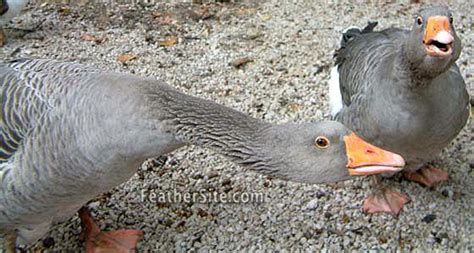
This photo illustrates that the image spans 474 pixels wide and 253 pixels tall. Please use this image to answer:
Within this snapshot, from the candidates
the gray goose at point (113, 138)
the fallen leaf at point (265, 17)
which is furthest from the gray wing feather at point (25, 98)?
the fallen leaf at point (265, 17)

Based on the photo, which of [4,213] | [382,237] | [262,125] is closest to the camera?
[262,125]

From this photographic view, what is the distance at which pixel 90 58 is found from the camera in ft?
18.2

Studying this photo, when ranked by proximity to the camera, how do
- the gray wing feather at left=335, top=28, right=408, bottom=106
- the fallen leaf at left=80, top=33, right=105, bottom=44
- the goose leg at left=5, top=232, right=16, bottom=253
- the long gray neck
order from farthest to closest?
the fallen leaf at left=80, top=33, right=105, bottom=44
the gray wing feather at left=335, top=28, right=408, bottom=106
the goose leg at left=5, top=232, right=16, bottom=253
the long gray neck

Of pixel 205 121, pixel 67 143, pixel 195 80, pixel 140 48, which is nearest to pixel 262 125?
pixel 205 121

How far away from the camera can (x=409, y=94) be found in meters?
3.19

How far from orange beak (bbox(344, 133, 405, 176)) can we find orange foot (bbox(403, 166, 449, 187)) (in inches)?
65.3

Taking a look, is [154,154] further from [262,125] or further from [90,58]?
[90,58]

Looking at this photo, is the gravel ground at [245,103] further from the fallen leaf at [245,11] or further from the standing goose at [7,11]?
the standing goose at [7,11]

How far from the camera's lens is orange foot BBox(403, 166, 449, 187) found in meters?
4.01

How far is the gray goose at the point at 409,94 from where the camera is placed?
294cm

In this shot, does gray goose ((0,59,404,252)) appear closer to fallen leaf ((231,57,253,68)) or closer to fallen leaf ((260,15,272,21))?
fallen leaf ((231,57,253,68))

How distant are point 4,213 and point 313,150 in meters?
1.78

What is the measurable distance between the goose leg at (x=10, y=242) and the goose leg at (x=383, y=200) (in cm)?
236

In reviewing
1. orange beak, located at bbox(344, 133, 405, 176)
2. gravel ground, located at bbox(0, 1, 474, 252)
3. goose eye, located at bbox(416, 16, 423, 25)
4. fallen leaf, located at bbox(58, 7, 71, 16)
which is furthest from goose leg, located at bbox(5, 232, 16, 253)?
fallen leaf, located at bbox(58, 7, 71, 16)
